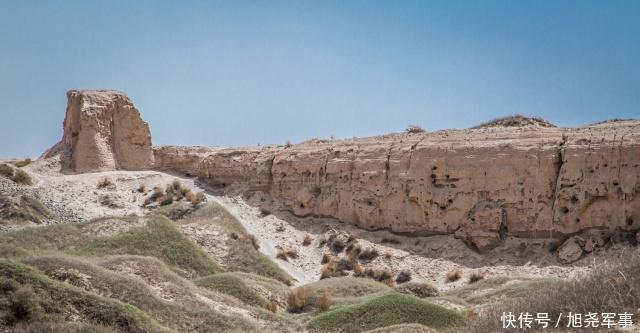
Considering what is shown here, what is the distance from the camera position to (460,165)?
99.5 feet

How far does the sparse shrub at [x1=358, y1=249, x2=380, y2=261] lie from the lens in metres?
30.5

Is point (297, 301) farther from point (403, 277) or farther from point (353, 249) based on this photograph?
point (353, 249)

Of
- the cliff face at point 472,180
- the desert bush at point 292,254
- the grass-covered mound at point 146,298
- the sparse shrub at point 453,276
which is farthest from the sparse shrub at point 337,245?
the grass-covered mound at point 146,298

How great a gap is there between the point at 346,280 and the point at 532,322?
602 inches

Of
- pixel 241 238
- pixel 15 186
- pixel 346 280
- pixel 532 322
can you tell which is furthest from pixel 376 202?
pixel 532 322

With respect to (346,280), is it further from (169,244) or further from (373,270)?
(169,244)

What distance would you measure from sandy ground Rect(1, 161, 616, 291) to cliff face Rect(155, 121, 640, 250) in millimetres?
569

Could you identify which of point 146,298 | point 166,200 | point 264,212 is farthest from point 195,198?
point 146,298

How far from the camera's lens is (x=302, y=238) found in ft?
109

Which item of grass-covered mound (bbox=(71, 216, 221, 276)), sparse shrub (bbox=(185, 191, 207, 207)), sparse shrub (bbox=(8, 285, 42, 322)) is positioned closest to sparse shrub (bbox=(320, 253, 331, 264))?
grass-covered mound (bbox=(71, 216, 221, 276))

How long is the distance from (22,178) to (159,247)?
10399 millimetres

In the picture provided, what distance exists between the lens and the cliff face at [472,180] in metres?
27.0

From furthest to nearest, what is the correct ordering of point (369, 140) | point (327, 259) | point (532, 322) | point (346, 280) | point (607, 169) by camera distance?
1. point (369, 140)
2. point (327, 259)
3. point (607, 169)
4. point (346, 280)
5. point (532, 322)

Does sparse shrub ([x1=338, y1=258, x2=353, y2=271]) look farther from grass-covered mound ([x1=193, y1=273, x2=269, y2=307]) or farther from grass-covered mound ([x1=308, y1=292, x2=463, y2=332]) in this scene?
grass-covered mound ([x1=308, y1=292, x2=463, y2=332])
